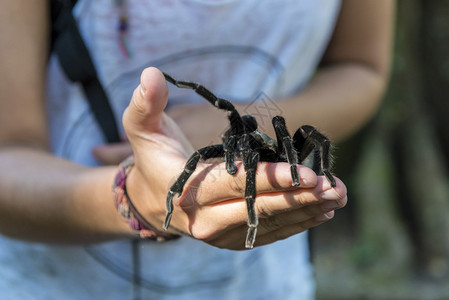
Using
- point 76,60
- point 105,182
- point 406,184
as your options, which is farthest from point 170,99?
point 406,184

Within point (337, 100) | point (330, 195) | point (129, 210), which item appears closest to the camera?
point (330, 195)

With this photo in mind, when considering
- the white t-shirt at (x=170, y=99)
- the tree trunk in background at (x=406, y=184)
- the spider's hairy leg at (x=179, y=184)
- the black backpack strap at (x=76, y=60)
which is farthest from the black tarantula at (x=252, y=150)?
the tree trunk in background at (x=406, y=184)

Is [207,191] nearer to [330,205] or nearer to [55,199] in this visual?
[330,205]

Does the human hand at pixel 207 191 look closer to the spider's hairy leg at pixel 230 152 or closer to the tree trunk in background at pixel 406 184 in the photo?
the spider's hairy leg at pixel 230 152

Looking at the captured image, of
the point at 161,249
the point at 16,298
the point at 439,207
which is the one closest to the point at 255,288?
the point at 161,249

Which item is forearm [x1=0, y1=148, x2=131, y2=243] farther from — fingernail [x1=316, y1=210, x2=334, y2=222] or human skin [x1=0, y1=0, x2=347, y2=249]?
fingernail [x1=316, y1=210, x2=334, y2=222]

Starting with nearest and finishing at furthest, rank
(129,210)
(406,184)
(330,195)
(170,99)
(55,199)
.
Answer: (330,195) < (129,210) < (55,199) < (170,99) < (406,184)

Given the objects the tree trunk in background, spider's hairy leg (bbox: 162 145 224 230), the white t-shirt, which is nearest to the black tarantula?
spider's hairy leg (bbox: 162 145 224 230)

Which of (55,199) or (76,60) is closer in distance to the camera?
(55,199)
